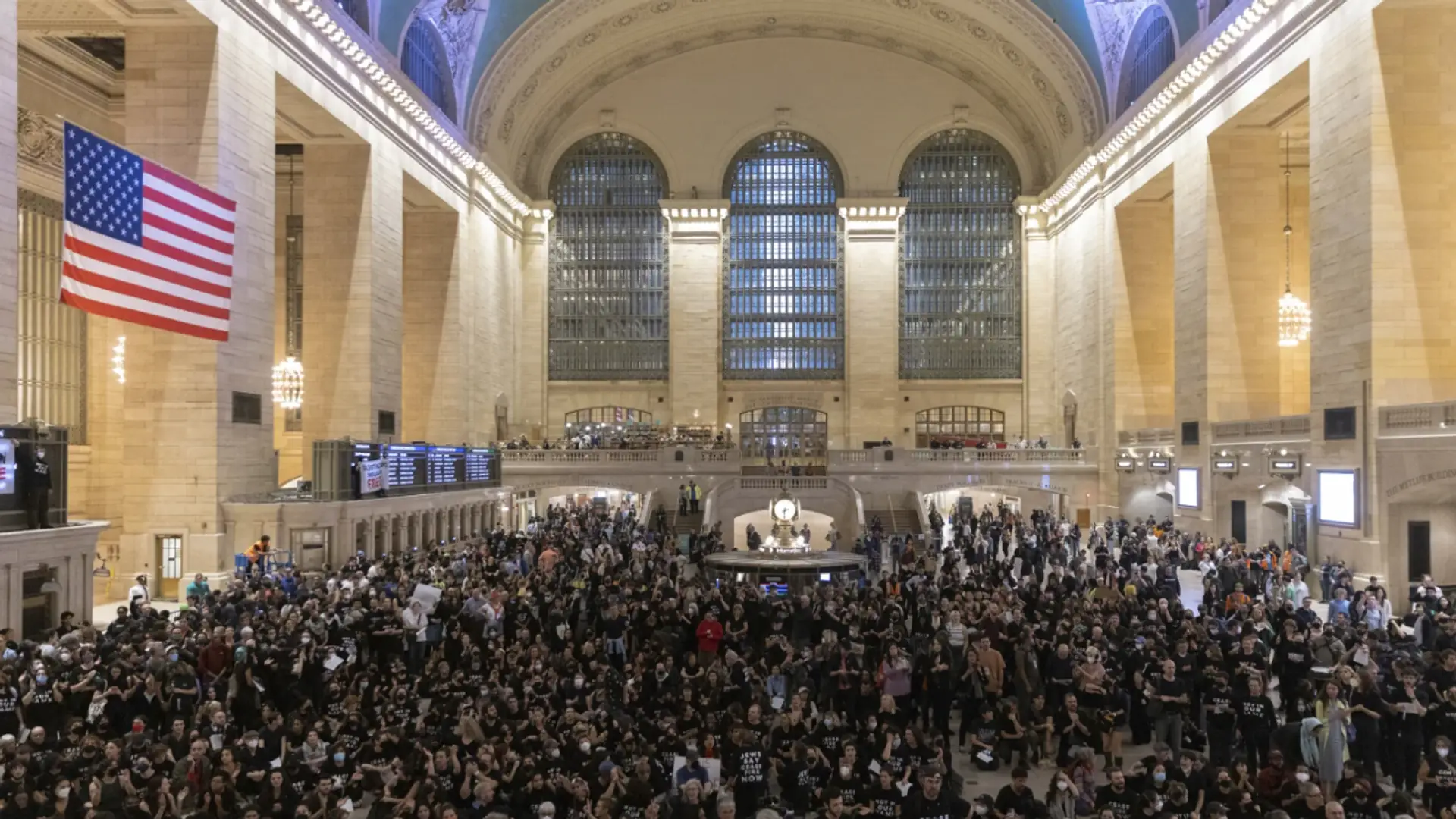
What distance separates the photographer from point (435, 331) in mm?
37031

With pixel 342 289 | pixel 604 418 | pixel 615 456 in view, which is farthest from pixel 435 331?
pixel 604 418

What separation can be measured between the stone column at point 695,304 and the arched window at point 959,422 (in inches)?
346

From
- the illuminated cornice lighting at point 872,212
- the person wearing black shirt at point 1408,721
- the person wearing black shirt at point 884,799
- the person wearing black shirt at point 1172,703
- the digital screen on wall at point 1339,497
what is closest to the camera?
the person wearing black shirt at point 884,799

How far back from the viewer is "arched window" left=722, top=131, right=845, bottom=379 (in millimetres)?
47812

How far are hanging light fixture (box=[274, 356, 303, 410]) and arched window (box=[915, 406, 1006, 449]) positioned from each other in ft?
83.9

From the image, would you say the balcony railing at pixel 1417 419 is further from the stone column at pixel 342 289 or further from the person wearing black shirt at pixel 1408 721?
the stone column at pixel 342 289

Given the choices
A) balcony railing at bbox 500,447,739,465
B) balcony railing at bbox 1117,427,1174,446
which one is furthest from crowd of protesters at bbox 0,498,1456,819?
balcony railing at bbox 500,447,739,465

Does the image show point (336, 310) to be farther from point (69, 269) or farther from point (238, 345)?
point (69, 269)

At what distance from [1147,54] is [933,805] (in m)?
30.8

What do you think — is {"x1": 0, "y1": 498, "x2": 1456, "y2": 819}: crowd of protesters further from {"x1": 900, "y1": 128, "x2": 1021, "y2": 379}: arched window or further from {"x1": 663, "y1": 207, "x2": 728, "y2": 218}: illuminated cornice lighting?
{"x1": 663, "y1": 207, "x2": 728, "y2": 218}: illuminated cornice lighting

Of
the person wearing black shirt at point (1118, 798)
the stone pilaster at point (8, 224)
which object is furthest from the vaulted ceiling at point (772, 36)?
the person wearing black shirt at point (1118, 798)

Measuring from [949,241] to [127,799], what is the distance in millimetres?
42799

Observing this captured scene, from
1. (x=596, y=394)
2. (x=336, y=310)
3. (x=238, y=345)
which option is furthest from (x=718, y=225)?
Result: (x=238, y=345)

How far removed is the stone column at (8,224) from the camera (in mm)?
15648
